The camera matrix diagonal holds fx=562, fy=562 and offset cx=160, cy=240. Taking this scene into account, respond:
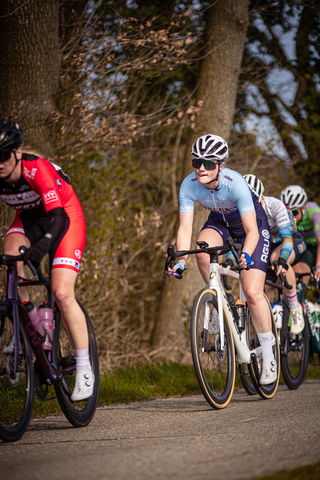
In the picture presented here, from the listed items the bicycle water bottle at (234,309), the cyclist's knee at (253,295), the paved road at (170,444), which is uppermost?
the cyclist's knee at (253,295)

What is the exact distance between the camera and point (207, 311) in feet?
16.3

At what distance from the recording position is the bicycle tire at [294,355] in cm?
650

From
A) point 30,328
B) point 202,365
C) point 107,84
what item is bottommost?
point 202,365

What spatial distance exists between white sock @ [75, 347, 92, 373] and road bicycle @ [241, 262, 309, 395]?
288 cm

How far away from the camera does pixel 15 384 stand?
12.5 feet

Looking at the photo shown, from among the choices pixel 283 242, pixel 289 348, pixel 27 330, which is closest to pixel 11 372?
pixel 27 330

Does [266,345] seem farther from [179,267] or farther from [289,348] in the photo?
[179,267]

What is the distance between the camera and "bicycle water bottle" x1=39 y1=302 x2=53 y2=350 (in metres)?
4.16

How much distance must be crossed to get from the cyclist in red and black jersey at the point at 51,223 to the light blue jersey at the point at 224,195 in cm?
135

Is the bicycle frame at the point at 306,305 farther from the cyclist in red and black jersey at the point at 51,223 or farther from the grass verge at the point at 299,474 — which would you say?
the grass verge at the point at 299,474

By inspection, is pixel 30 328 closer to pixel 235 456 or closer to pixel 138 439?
pixel 138 439

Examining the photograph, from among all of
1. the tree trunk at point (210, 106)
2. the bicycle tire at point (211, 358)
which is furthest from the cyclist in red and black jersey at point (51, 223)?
the tree trunk at point (210, 106)

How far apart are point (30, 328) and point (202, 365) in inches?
60.8

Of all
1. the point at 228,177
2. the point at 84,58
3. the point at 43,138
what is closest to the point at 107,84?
the point at 84,58
